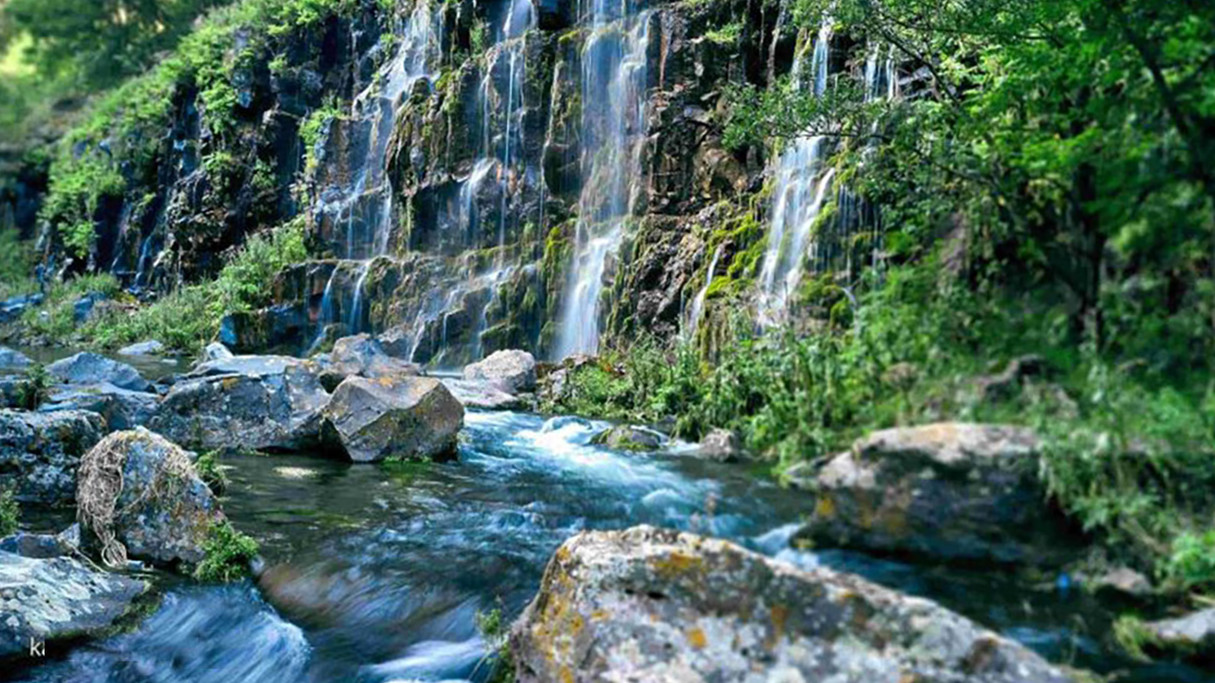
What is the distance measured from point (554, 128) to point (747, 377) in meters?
19.2

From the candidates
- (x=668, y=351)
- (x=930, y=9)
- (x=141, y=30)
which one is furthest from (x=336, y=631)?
(x=141, y=30)

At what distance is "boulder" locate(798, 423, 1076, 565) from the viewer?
308cm

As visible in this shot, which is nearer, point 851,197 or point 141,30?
point 851,197

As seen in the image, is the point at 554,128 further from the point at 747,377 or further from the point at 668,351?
the point at 747,377

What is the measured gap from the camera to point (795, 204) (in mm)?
10211

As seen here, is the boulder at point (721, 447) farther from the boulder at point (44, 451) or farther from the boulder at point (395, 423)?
the boulder at point (44, 451)

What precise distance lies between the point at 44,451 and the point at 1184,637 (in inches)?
454

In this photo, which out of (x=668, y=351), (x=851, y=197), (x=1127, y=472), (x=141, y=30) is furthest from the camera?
(x=141, y=30)

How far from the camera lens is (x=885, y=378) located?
138 inches

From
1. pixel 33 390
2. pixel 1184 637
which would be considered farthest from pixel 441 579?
pixel 33 390

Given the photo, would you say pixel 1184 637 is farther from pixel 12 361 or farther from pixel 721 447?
A: pixel 12 361

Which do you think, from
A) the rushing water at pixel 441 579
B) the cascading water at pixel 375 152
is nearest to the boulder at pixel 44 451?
the rushing water at pixel 441 579

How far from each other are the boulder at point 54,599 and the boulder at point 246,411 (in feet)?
17.1

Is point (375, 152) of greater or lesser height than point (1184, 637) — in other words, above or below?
above
